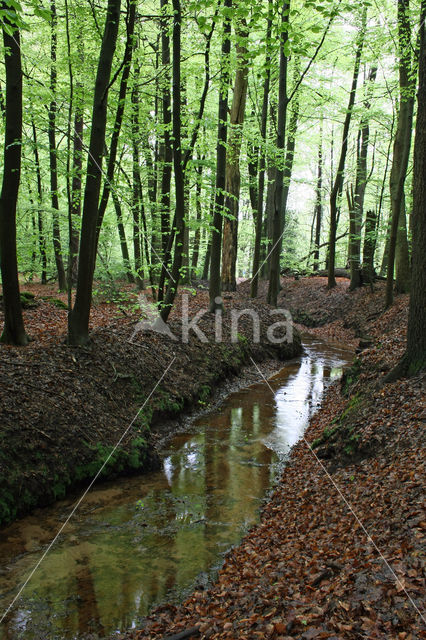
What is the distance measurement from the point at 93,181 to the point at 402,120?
36.6 feet

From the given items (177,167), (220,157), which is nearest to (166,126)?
(177,167)

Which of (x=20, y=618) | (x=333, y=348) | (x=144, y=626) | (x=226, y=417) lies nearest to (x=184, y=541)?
(x=144, y=626)

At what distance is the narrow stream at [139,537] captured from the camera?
3.79 meters

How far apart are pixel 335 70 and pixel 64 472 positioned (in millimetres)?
23278

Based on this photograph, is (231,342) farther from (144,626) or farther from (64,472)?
(144,626)

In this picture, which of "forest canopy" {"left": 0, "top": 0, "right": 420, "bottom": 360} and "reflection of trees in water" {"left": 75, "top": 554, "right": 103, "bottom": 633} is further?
"forest canopy" {"left": 0, "top": 0, "right": 420, "bottom": 360}

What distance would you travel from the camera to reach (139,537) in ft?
16.0

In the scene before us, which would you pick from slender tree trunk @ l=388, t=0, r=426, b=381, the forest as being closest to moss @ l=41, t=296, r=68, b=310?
the forest

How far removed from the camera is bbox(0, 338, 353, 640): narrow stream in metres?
3.79

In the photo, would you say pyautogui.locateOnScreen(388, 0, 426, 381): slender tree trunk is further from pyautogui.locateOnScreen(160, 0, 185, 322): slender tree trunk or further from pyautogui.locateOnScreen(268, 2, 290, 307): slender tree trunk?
pyautogui.locateOnScreen(268, 2, 290, 307): slender tree trunk

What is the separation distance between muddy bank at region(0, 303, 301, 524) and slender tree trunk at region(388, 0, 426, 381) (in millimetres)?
4345

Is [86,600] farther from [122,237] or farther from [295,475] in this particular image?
[122,237]

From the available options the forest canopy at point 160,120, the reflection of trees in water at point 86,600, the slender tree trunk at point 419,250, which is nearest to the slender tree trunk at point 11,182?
the forest canopy at point 160,120

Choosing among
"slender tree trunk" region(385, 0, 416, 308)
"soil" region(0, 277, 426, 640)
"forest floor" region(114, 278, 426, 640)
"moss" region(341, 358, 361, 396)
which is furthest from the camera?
"slender tree trunk" region(385, 0, 416, 308)
